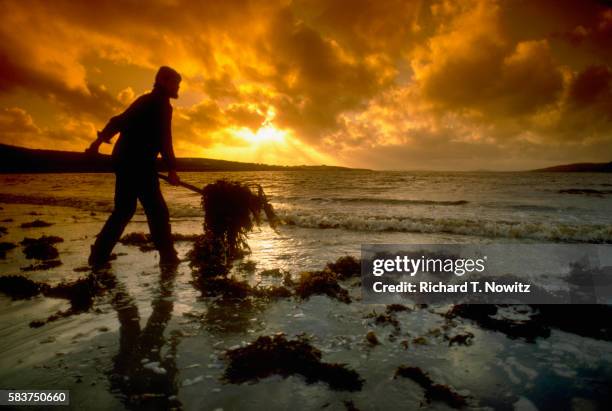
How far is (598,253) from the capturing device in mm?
8547

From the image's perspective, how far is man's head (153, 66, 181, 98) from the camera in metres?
5.57

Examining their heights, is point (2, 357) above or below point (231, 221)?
below

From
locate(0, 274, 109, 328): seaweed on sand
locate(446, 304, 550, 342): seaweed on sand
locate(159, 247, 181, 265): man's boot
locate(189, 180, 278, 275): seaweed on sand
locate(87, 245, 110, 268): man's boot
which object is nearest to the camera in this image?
locate(446, 304, 550, 342): seaweed on sand

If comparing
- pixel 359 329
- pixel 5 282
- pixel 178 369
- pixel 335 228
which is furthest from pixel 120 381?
pixel 335 228

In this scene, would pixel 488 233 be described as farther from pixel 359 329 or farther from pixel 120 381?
pixel 120 381

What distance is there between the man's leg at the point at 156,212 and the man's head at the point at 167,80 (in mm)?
1429

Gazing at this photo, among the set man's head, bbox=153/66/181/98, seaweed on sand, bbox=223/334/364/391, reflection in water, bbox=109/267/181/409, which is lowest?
reflection in water, bbox=109/267/181/409

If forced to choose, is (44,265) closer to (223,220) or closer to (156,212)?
(156,212)

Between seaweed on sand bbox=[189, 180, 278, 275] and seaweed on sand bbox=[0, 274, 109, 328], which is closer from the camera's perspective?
seaweed on sand bbox=[0, 274, 109, 328]

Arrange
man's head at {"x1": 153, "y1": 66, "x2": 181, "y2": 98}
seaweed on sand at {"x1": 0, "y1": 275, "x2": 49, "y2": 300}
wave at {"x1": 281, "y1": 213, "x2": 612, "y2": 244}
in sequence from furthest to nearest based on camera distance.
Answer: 1. wave at {"x1": 281, "y1": 213, "x2": 612, "y2": 244}
2. man's head at {"x1": 153, "y1": 66, "x2": 181, "y2": 98}
3. seaweed on sand at {"x1": 0, "y1": 275, "x2": 49, "y2": 300}

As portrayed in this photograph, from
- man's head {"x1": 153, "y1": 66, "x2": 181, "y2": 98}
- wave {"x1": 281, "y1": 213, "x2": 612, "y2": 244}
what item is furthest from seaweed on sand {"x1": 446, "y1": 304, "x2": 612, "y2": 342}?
wave {"x1": 281, "y1": 213, "x2": 612, "y2": 244}

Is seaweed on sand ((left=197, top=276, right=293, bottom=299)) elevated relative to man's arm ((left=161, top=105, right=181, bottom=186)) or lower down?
lower down

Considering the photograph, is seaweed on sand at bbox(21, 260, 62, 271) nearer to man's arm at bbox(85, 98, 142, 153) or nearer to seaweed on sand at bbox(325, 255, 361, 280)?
man's arm at bbox(85, 98, 142, 153)

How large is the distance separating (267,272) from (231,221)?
4.18 feet
